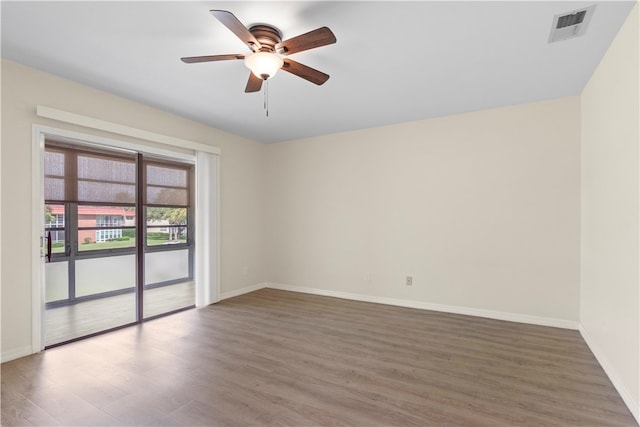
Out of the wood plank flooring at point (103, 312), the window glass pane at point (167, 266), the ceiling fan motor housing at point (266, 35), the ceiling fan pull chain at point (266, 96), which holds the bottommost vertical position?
the wood plank flooring at point (103, 312)

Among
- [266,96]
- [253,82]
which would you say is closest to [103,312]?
[266,96]

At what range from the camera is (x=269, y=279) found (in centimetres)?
576

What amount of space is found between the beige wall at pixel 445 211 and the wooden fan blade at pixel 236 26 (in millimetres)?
2874

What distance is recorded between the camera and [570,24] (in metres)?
2.21

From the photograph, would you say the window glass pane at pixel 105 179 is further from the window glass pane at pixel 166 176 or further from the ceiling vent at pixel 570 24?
the ceiling vent at pixel 570 24

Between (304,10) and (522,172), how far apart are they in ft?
10.4

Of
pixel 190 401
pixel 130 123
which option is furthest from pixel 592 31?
pixel 130 123

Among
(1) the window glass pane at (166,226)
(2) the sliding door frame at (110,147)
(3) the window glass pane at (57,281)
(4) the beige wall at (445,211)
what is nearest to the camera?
(2) the sliding door frame at (110,147)

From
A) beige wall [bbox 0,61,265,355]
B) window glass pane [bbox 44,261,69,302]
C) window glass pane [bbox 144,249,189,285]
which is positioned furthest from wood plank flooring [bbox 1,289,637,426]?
window glass pane [bbox 144,249,189,285]

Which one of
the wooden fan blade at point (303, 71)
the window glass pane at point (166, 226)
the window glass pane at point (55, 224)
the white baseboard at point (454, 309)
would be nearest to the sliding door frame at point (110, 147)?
the window glass pane at point (55, 224)

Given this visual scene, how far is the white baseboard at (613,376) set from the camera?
6.64ft

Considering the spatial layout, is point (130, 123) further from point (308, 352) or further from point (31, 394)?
point (308, 352)

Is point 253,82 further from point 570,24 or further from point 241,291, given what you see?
point 241,291

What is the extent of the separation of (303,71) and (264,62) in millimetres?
328
